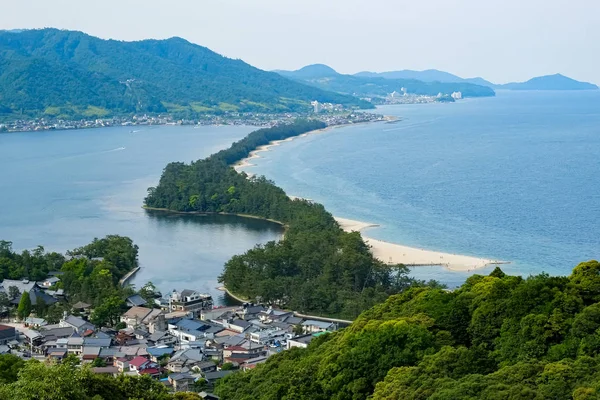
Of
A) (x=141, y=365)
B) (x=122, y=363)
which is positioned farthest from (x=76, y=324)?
(x=141, y=365)

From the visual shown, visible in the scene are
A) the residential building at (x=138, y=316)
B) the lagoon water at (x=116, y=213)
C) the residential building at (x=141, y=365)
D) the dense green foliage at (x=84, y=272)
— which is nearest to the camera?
the residential building at (x=141, y=365)

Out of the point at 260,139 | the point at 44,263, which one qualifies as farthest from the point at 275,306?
the point at 260,139

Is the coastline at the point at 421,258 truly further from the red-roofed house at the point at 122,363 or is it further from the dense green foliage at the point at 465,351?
the dense green foliage at the point at 465,351

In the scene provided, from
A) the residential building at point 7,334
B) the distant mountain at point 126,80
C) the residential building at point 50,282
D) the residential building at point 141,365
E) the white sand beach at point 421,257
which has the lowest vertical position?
the residential building at point 50,282

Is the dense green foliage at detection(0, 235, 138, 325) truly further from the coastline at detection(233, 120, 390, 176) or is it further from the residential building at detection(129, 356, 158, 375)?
the coastline at detection(233, 120, 390, 176)

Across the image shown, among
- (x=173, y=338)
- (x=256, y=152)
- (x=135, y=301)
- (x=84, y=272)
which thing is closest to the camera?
(x=173, y=338)

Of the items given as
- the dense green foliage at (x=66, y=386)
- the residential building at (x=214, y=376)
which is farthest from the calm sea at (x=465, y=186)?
the dense green foliage at (x=66, y=386)

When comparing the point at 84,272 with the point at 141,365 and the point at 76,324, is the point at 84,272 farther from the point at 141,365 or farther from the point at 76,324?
the point at 141,365
